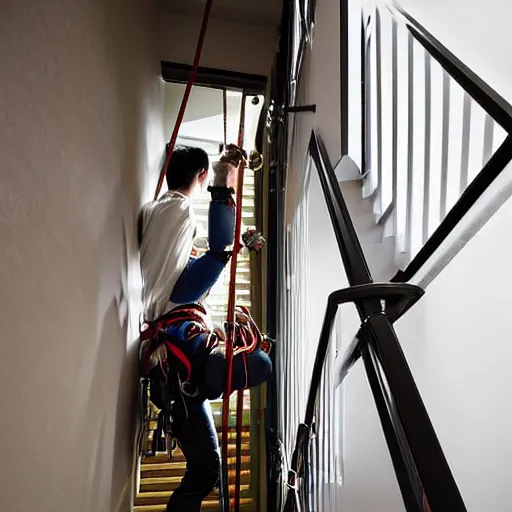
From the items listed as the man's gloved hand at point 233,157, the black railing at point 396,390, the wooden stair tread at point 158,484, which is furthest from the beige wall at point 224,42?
the wooden stair tread at point 158,484

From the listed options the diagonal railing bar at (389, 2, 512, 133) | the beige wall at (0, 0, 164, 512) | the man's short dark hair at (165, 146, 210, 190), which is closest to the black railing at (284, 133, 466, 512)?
the diagonal railing bar at (389, 2, 512, 133)

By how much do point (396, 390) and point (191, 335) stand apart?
1288 mm

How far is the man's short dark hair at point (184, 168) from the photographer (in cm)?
212

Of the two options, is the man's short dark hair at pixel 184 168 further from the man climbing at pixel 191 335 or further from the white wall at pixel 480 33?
the white wall at pixel 480 33

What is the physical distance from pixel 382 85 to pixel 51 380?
899 mm

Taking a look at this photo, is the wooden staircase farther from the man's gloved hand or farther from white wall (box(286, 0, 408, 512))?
the man's gloved hand

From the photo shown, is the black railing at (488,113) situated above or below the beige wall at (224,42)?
below

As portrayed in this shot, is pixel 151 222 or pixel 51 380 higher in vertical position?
pixel 151 222

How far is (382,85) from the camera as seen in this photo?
1.05 meters

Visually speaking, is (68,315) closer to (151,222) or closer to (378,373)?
(378,373)

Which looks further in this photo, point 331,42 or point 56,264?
point 331,42

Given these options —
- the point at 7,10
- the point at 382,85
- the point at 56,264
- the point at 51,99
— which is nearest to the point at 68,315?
the point at 56,264

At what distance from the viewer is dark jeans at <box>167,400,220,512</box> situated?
1.80 metres

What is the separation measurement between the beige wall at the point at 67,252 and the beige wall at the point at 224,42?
24.2 inches
